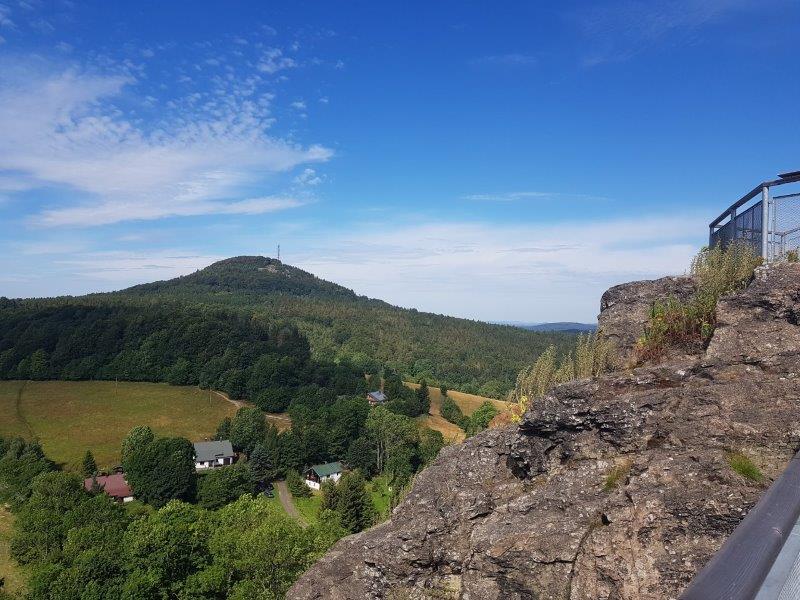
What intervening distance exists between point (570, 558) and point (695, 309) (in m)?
5.58

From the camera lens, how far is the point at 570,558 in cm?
637

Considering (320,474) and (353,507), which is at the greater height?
(353,507)

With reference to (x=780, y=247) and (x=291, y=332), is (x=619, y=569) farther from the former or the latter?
(x=291, y=332)

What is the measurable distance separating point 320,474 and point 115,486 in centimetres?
2324

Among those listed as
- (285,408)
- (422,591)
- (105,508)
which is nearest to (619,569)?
(422,591)

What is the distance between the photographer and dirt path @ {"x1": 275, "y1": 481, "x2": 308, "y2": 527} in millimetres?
50150

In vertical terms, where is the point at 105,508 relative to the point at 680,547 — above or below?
below

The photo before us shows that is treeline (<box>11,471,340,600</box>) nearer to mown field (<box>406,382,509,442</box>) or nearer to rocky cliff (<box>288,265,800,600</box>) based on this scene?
rocky cliff (<box>288,265,800,600</box>)

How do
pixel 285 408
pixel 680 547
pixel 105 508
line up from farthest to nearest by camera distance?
pixel 285 408, pixel 105 508, pixel 680 547

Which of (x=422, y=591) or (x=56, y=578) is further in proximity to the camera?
(x=56, y=578)

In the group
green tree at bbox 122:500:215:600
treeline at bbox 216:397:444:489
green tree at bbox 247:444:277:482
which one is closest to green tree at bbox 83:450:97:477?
green tree at bbox 247:444:277:482

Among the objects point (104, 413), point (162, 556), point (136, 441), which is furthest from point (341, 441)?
point (162, 556)

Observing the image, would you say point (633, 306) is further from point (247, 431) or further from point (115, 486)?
point (247, 431)

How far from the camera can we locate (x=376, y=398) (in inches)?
4058
